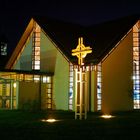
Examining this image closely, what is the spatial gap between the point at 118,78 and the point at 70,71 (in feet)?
12.1

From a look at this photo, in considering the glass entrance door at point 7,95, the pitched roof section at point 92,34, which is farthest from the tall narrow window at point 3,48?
the glass entrance door at point 7,95

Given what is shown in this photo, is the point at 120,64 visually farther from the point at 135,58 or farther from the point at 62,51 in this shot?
the point at 62,51

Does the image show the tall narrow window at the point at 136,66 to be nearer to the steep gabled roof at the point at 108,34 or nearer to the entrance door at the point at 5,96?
the steep gabled roof at the point at 108,34

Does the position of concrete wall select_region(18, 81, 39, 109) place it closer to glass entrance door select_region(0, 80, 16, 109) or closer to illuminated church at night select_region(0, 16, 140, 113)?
illuminated church at night select_region(0, 16, 140, 113)

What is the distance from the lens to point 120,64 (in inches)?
1177

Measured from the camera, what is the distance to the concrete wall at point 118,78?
29.0 m

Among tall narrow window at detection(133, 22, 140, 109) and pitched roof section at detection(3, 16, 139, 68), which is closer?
pitched roof section at detection(3, 16, 139, 68)

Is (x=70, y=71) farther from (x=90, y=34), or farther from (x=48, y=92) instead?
(x=90, y=34)

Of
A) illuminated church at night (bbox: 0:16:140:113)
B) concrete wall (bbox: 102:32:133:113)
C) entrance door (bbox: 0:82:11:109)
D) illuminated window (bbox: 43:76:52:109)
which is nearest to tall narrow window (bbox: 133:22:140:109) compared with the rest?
illuminated church at night (bbox: 0:16:140:113)

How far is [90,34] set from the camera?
34.5 metres

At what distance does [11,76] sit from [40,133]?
18.0 m

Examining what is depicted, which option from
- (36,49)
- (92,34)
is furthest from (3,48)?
(92,34)

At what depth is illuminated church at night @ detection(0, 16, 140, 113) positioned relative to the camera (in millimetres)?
28891

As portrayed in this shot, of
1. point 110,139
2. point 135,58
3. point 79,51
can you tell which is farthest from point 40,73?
point 110,139
